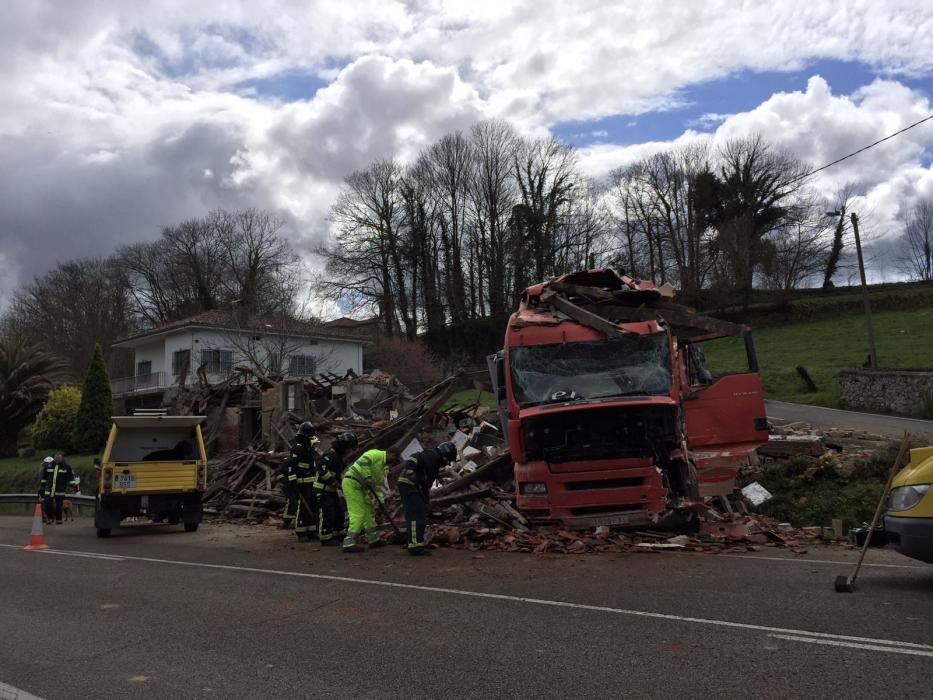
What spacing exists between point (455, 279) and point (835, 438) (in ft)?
146

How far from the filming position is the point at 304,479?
12375 mm

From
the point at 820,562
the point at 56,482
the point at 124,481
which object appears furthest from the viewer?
the point at 56,482

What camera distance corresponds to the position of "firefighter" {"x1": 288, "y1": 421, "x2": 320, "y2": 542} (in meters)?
12.3

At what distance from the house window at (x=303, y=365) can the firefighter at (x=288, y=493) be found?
2813 cm

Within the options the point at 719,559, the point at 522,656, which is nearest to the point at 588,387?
the point at 719,559

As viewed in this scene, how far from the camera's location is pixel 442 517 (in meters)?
12.8

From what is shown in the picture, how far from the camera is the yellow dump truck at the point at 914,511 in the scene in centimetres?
596

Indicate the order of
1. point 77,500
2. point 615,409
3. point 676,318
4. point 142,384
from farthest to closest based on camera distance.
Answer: point 142,384 < point 77,500 < point 676,318 < point 615,409

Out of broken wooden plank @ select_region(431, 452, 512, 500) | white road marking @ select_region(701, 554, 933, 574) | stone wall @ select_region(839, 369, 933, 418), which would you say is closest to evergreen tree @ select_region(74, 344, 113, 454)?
broken wooden plank @ select_region(431, 452, 512, 500)

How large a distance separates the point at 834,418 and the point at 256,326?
27383 millimetres

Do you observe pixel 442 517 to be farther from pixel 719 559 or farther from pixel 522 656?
pixel 522 656

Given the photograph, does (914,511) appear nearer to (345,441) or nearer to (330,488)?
(345,441)

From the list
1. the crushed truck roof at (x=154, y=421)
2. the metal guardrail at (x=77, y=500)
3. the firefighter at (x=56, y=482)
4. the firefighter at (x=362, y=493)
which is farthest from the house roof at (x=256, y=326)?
the firefighter at (x=362, y=493)

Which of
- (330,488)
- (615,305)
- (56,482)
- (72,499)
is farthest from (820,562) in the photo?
(72,499)
